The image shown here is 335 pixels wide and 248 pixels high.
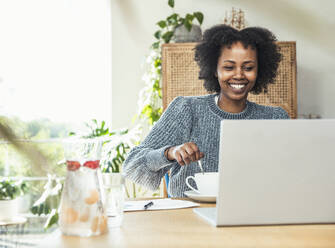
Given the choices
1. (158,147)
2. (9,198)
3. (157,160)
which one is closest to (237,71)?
(158,147)

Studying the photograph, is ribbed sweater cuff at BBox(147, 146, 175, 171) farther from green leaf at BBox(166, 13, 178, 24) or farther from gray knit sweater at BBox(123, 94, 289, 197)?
green leaf at BBox(166, 13, 178, 24)

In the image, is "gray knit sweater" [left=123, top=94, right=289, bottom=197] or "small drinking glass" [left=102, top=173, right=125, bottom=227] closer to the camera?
"small drinking glass" [left=102, top=173, right=125, bottom=227]

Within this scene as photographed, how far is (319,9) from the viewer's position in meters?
3.37

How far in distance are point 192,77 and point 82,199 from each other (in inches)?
88.8

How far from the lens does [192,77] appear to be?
3.00 meters

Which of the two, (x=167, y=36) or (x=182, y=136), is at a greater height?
(x=167, y=36)

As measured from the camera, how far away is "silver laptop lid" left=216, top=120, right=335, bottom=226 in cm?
86

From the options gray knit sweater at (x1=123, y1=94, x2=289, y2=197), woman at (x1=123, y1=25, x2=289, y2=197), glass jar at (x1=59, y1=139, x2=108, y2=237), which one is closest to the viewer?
glass jar at (x1=59, y1=139, x2=108, y2=237)

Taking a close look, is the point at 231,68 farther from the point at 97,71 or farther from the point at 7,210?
the point at 7,210

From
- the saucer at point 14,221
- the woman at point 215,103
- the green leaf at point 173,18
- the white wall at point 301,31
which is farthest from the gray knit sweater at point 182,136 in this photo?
the saucer at point 14,221

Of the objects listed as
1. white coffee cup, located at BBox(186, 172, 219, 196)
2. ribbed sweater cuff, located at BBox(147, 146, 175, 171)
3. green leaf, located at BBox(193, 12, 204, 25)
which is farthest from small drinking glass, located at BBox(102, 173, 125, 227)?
green leaf, located at BBox(193, 12, 204, 25)

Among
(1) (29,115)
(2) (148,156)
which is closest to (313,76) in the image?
(2) (148,156)

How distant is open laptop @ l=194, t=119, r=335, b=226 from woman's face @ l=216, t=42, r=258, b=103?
39.8 inches

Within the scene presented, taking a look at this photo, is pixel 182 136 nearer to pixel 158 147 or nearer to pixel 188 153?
pixel 158 147
